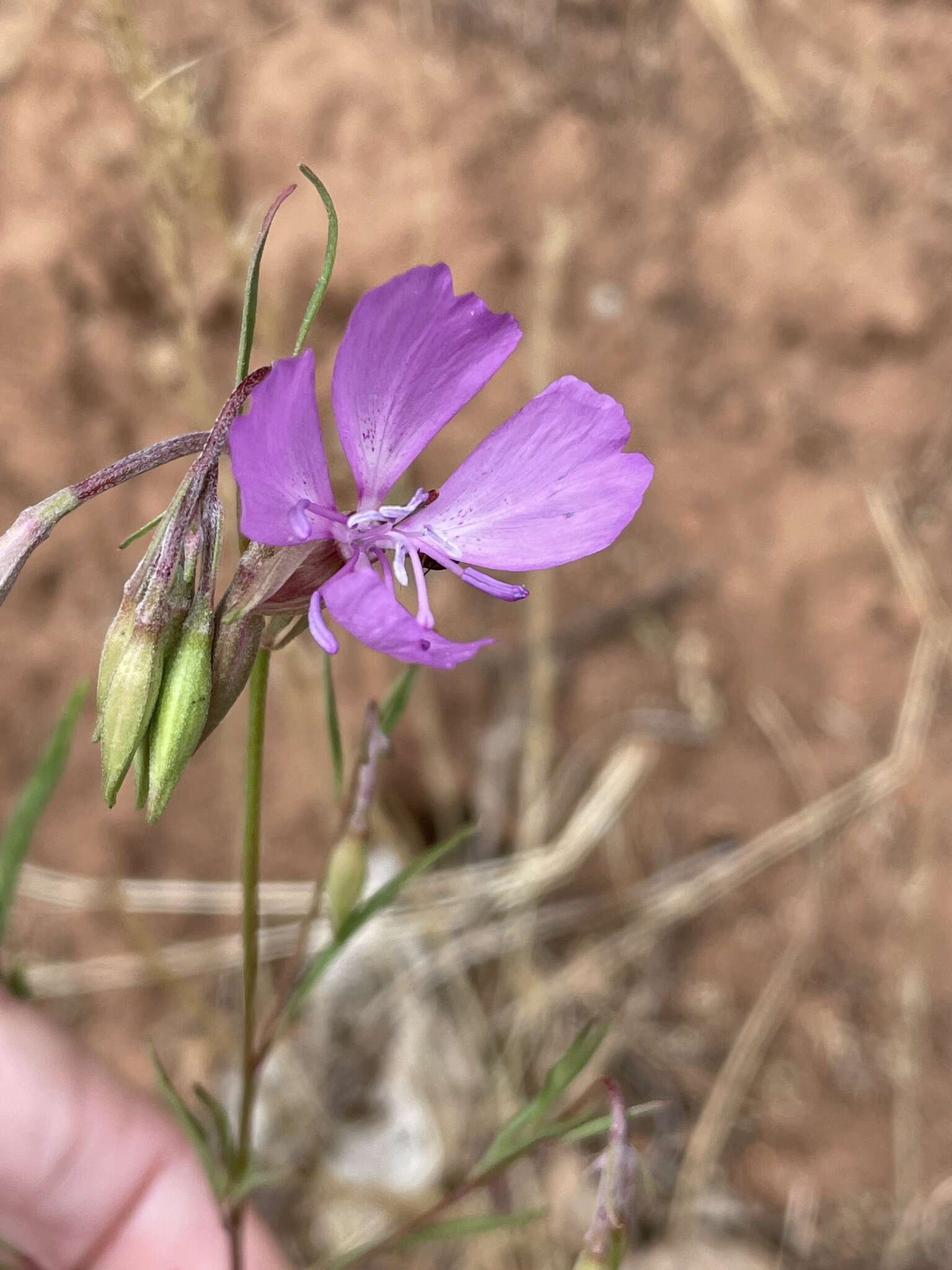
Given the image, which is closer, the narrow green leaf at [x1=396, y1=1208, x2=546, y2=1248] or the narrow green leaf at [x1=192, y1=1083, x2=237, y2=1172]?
the narrow green leaf at [x1=192, y1=1083, x2=237, y2=1172]

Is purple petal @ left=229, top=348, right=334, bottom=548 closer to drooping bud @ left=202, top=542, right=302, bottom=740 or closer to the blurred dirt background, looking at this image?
drooping bud @ left=202, top=542, right=302, bottom=740

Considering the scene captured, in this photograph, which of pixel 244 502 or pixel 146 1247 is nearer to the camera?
pixel 244 502

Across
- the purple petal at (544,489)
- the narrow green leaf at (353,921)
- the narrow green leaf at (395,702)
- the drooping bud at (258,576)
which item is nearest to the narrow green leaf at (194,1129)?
the narrow green leaf at (353,921)

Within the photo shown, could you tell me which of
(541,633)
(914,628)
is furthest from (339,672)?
(914,628)

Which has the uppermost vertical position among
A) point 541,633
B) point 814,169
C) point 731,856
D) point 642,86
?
point 642,86

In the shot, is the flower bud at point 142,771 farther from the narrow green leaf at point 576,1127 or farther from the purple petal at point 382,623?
the narrow green leaf at point 576,1127

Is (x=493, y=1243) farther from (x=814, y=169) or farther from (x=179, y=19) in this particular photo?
(x=179, y=19)

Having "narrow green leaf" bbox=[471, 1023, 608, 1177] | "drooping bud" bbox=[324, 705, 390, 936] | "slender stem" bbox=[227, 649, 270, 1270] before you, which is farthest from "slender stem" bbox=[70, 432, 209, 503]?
"narrow green leaf" bbox=[471, 1023, 608, 1177]
